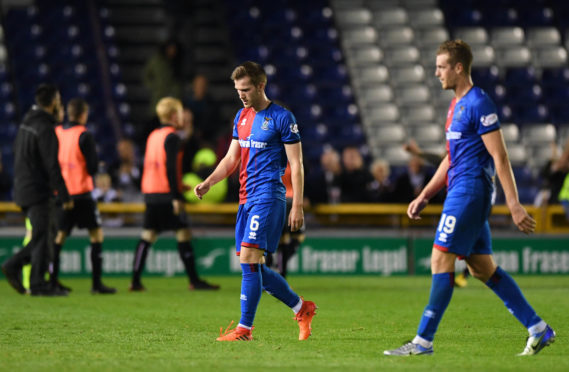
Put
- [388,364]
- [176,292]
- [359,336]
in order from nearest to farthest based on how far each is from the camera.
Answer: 1. [388,364]
2. [359,336]
3. [176,292]

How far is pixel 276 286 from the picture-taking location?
730 centimetres

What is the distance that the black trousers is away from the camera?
1102 cm

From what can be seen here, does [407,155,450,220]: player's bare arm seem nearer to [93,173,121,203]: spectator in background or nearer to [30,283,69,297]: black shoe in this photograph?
[30,283,69,297]: black shoe

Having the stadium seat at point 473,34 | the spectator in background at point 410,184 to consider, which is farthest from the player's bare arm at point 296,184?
the stadium seat at point 473,34

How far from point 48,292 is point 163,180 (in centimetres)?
186

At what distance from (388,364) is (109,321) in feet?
11.3

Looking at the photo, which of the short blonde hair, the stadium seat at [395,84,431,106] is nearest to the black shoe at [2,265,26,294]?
the short blonde hair

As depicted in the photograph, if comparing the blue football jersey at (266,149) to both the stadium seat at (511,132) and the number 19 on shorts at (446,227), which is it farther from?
the stadium seat at (511,132)

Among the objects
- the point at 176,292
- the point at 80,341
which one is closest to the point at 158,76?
the point at 176,292

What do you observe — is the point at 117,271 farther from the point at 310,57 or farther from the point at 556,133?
the point at 556,133

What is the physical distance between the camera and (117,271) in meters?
15.1

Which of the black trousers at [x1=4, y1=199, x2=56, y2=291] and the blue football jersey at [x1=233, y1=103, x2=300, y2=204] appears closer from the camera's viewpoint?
the blue football jersey at [x1=233, y1=103, x2=300, y2=204]

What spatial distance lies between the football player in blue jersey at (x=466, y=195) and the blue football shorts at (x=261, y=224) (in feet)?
4.14

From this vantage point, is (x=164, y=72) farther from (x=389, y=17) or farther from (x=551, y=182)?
(x=551, y=182)
